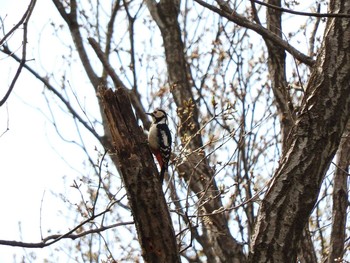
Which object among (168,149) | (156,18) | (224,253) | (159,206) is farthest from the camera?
(156,18)

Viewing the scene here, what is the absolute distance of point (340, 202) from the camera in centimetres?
623

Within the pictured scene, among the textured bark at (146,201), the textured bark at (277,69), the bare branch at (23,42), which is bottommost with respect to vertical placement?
the textured bark at (146,201)

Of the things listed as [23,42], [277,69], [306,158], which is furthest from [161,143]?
[23,42]

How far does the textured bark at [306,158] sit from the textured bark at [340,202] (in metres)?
1.64

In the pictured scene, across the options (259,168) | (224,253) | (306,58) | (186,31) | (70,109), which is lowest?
(224,253)

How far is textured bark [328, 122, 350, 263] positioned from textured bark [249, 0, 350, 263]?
1.64 metres

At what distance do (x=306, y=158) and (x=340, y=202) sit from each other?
205 centimetres

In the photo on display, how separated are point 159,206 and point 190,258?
221 inches

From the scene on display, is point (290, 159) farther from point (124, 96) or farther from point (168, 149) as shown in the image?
point (168, 149)

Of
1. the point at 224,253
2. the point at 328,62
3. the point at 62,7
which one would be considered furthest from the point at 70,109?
the point at 328,62

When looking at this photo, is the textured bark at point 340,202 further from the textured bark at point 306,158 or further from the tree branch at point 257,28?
the textured bark at point 306,158

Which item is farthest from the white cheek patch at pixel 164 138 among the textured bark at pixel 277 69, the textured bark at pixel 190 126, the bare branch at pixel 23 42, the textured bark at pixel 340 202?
the bare branch at pixel 23 42

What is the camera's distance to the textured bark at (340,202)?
6.04 meters

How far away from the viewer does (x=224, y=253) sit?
7445 millimetres
